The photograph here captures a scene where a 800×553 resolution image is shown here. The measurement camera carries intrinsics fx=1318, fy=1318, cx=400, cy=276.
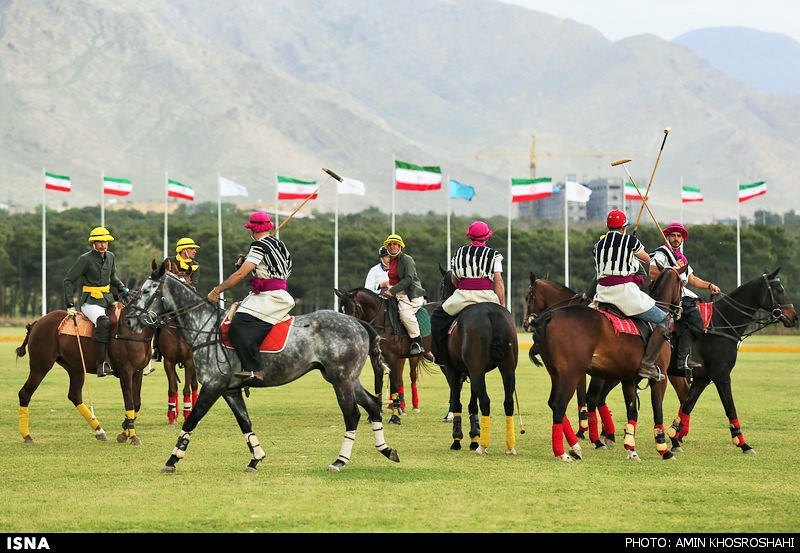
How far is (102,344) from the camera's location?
58.9ft

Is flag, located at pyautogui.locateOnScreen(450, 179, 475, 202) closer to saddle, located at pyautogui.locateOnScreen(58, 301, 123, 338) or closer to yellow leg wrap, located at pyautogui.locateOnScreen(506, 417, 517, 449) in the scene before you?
saddle, located at pyautogui.locateOnScreen(58, 301, 123, 338)

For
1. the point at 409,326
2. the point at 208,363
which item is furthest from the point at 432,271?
the point at 208,363

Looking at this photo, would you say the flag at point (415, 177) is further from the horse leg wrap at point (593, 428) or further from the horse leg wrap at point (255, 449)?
the horse leg wrap at point (255, 449)

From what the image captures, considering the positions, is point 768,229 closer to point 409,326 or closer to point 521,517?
point 409,326

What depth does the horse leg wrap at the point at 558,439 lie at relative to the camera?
15.2 meters

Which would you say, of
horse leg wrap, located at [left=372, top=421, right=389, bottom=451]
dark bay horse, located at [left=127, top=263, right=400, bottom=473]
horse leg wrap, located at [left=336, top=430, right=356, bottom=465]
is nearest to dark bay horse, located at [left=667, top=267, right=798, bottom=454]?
horse leg wrap, located at [left=372, top=421, right=389, bottom=451]

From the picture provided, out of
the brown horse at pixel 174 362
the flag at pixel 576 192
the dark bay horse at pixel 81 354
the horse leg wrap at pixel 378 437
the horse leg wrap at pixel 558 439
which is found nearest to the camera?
the horse leg wrap at pixel 378 437

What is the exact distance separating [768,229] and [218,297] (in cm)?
9073

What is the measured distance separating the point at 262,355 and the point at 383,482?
7.22 feet

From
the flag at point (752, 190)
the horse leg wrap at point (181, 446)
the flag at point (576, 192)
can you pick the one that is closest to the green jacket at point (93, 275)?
the horse leg wrap at point (181, 446)

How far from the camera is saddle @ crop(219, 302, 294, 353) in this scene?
14.6m

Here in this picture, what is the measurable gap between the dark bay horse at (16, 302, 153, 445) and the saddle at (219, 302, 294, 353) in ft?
10.4

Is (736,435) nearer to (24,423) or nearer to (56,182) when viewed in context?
(24,423)

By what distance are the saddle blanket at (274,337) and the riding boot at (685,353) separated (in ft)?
17.2
